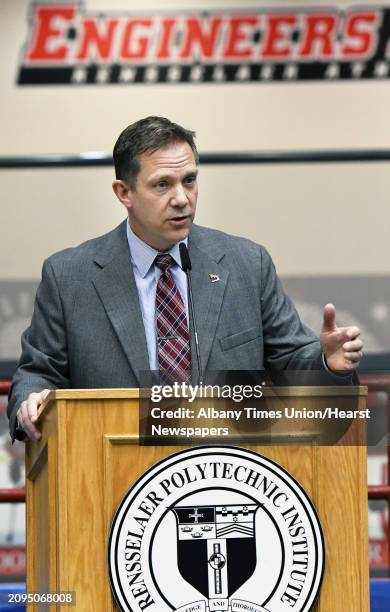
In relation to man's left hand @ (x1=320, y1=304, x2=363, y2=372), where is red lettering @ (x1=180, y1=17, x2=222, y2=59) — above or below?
above

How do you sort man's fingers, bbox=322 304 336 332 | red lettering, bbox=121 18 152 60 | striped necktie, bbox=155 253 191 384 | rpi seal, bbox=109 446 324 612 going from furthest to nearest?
1. red lettering, bbox=121 18 152 60
2. striped necktie, bbox=155 253 191 384
3. man's fingers, bbox=322 304 336 332
4. rpi seal, bbox=109 446 324 612

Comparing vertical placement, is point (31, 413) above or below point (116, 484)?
above

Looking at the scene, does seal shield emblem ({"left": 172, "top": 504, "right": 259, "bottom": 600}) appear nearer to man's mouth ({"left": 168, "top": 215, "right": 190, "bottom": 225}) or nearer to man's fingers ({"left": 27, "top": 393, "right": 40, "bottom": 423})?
man's fingers ({"left": 27, "top": 393, "right": 40, "bottom": 423})

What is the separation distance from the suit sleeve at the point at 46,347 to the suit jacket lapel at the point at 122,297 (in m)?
0.08

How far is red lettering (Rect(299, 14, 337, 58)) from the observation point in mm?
5230

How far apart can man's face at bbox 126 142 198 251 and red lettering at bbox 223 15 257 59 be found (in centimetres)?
277

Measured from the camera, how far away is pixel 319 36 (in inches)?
207

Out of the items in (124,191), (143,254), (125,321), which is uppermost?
(124,191)

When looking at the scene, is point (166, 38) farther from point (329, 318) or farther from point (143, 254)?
point (329, 318)

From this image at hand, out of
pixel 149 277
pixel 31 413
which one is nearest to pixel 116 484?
pixel 31 413

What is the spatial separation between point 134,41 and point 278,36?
53cm

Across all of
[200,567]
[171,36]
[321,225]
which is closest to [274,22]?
[171,36]

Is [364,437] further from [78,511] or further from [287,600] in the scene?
[78,511]

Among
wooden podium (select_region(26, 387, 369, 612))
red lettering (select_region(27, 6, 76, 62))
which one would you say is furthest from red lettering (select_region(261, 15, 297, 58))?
wooden podium (select_region(26, 387, 369, 612))
